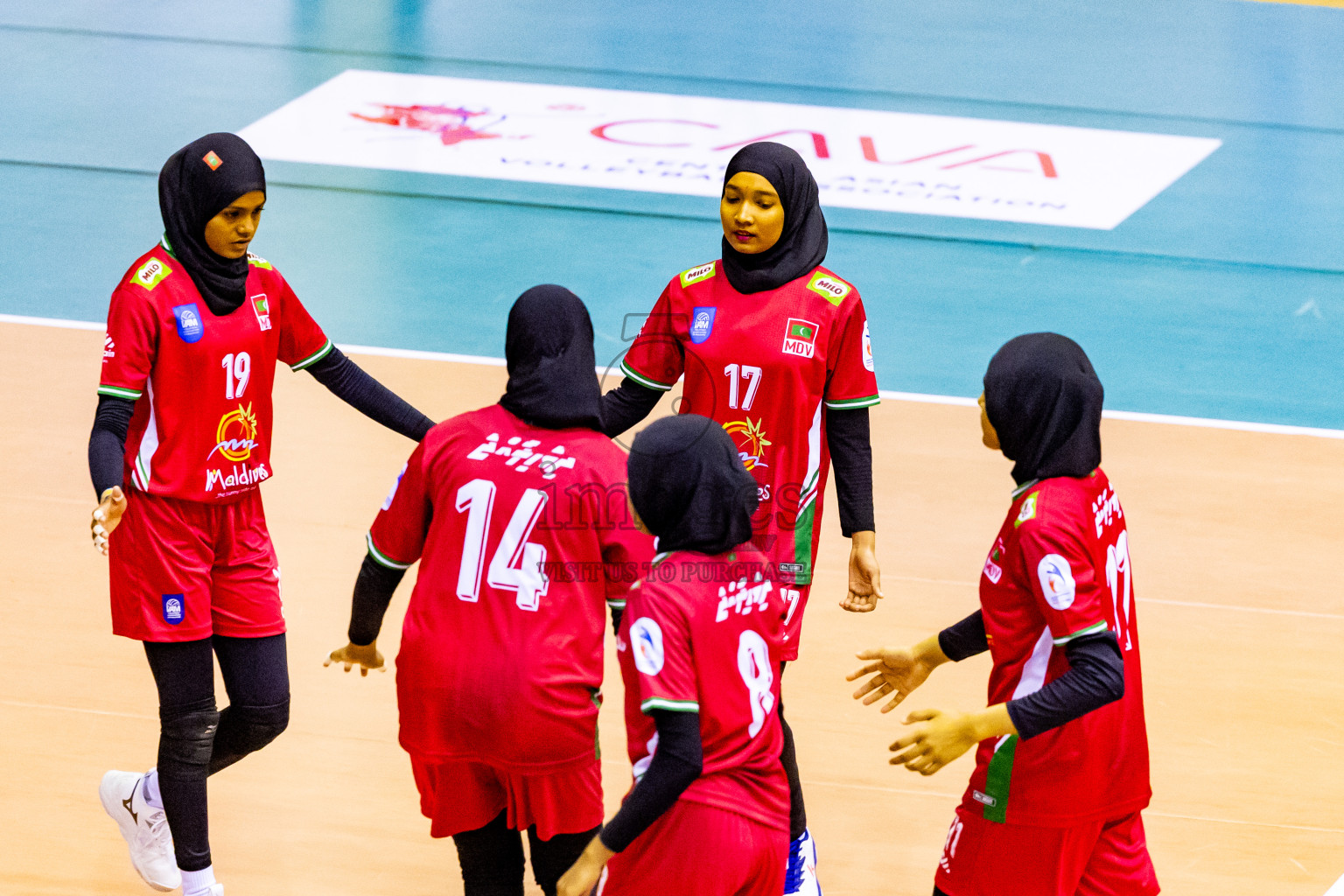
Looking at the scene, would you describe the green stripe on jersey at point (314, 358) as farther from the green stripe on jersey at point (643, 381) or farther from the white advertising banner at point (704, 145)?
the white advertising banner at point (704, 145)

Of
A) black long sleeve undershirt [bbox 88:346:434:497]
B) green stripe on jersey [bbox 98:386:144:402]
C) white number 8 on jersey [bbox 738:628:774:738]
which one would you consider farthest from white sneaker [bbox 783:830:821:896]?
green stripe on jersey [bbox 98:386:144:402]

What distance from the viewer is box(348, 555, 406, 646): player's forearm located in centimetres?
385

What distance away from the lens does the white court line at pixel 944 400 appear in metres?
8.43

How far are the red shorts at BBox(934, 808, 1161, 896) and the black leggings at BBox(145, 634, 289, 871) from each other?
1977 millimetres

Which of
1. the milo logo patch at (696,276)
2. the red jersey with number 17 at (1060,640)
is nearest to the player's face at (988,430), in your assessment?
the red jersey with number 17 at (1060,640)

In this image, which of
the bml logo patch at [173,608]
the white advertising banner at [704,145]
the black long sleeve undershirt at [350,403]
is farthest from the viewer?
the white advertising banner at [704,145]

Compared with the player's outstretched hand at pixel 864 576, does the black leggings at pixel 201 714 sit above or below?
below

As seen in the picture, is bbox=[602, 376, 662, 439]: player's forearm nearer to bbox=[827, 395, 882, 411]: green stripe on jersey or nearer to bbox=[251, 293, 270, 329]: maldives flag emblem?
bbox=[827, 395, 882, 411]: green stripe on jersey

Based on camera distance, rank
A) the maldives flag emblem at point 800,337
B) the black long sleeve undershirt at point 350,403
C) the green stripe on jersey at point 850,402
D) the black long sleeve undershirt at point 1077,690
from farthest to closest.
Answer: the green stripe on jersey at point 850,402
the maldives flag emblem at point 800,337
the black long sleeve undershirt at point 350,403
the black long sleeve undershirt at point 1077,690

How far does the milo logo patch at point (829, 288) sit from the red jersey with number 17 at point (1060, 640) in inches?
42.1

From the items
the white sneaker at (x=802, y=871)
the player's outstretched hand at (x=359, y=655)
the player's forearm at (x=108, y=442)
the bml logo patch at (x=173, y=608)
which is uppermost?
the player's forearm at (x=108, y=442)

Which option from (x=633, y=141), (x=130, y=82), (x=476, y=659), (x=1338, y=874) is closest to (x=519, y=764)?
(x=476, y=659)

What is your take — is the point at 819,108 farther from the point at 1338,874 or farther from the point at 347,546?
the point at 1338,874

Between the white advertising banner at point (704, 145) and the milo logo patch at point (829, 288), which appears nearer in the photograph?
the milo logo patch at point (829, 288)
